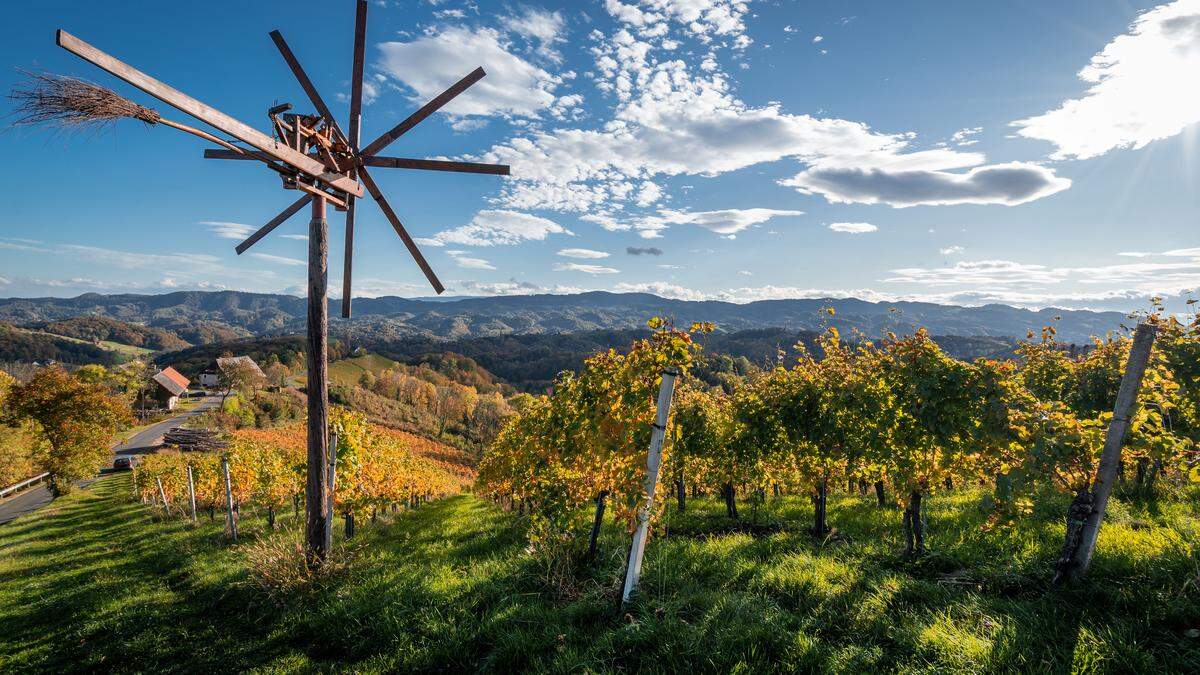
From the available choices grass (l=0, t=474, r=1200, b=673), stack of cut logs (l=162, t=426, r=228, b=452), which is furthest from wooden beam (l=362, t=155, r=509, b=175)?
stack of cut logs (l=162, t=426, r=228, b=452)

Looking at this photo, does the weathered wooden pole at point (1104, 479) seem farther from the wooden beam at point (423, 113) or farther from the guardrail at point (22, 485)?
the guardrail at point (22, 485)

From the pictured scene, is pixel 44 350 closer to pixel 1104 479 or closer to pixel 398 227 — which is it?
pixel 398 227

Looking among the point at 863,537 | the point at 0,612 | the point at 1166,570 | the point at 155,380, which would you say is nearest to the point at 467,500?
the point at 0,612

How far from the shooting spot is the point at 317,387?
22.6 feet

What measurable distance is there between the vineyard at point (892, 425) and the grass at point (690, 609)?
2.50 ft

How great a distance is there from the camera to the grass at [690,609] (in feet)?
12.3

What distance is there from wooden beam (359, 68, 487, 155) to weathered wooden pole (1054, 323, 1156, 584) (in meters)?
7.42

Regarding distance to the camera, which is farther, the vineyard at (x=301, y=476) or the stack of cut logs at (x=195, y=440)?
the stack of cut logs at (x=195, y=440)

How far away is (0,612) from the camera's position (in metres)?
8.73

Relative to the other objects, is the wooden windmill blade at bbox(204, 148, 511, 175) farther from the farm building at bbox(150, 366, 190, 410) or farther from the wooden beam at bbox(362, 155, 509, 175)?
the farm building at bbox(150, 366, 190, 410)

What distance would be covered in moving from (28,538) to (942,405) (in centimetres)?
3083

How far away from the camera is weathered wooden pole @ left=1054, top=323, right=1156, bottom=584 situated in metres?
4.09

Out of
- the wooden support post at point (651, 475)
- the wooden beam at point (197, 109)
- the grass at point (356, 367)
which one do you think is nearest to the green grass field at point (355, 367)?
the grass at point (356, 367)

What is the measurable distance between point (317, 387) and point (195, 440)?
55.2 meters
